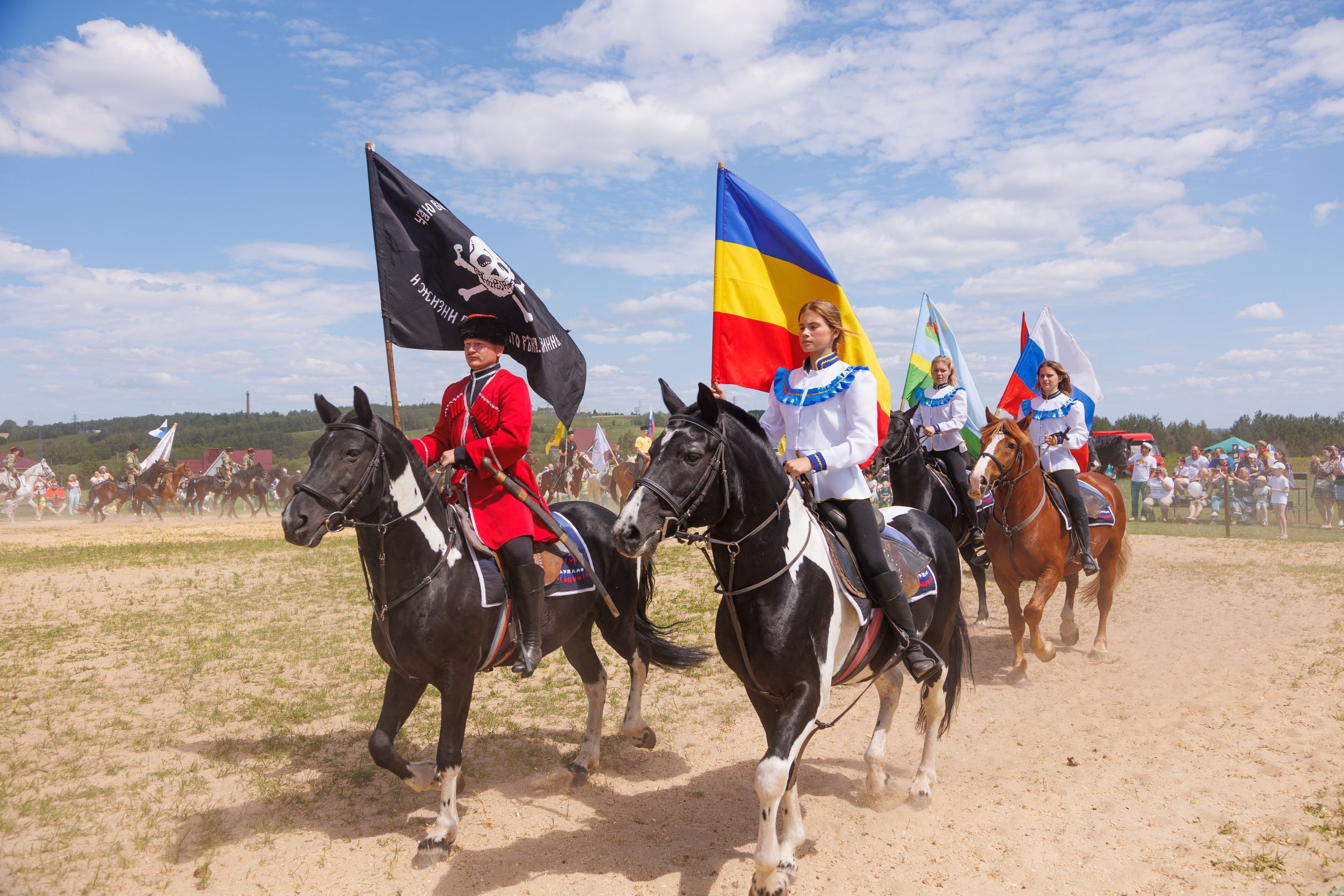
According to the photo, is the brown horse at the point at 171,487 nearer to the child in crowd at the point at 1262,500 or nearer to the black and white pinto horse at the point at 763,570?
the black and white pinto horse at the point at 763,570

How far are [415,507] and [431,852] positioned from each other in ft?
6.41

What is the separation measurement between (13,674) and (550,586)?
7127 millimetres

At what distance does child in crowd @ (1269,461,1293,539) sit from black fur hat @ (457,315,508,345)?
68.7 ft

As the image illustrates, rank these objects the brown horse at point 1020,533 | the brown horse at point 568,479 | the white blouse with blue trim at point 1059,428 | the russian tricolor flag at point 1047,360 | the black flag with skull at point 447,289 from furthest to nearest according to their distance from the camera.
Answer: the brown horse at point 568,479
the russian tricolor flag at point 1047,360
the white blouse with blue trim at point 1059,428
the brown horse at point 1020,533
the black flag with skull at point 447,289

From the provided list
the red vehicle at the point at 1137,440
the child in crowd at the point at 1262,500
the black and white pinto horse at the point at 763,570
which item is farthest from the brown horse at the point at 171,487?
the child in crowd at the point at 1262,500

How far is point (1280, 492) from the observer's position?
791 inches

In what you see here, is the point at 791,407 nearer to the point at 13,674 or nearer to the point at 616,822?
the point at 616,822

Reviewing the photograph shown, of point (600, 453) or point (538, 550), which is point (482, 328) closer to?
point (538, 550)

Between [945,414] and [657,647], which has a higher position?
[945,414]

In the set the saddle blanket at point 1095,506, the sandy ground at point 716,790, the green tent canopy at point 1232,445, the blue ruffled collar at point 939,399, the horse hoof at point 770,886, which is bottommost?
the sandy ground at point 716,790

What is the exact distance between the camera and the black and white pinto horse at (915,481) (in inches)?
391

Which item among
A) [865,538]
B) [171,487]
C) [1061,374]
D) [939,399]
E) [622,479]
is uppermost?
[1061,374]

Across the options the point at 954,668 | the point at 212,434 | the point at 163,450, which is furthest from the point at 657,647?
the point at 212,434

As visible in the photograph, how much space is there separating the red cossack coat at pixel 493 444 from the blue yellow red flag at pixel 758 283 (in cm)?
143
